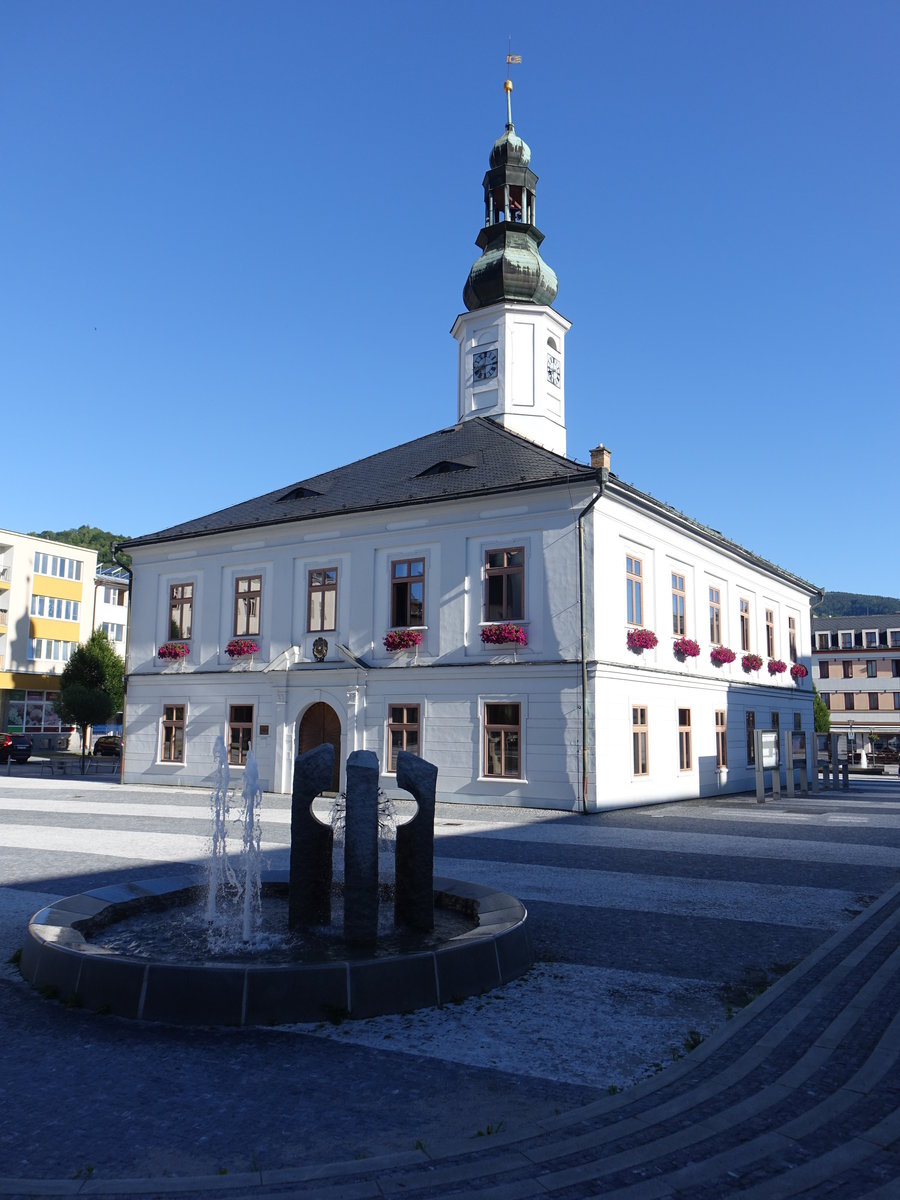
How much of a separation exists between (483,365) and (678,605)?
34.3 ft

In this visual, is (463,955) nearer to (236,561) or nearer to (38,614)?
(236,561)

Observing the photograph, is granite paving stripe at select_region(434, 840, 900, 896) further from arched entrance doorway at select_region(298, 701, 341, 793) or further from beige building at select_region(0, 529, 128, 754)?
beige building at select_region(0, 529, 128, 754)

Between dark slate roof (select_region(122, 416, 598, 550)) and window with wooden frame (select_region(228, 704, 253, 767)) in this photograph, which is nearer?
dark slate roof (select_region(122, 416, 598, 550))

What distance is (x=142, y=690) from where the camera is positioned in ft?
96.2

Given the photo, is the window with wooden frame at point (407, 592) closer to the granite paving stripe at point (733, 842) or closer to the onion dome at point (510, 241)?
the granite paving stripe at point (733, 842)

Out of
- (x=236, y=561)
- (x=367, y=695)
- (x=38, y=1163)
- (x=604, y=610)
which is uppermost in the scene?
(x=236, y=561)

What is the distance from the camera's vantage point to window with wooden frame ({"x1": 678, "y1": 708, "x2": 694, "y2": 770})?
998 inches

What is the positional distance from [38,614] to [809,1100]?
200 feet

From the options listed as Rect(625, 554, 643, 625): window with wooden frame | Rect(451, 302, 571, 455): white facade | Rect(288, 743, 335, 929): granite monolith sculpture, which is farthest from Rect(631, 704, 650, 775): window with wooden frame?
Rect(288, 743, 335, 929): granite monolith sculpture

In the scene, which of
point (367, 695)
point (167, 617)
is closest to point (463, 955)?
point (367, 695)

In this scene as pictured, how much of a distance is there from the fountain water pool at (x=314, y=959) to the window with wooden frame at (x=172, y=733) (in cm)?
2032

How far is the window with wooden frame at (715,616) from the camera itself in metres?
28.2

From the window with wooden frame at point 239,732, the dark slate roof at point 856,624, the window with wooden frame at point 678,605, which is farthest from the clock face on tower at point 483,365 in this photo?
the dark slate roof at point 856,624

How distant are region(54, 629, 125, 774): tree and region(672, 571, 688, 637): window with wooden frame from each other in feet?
88.3
